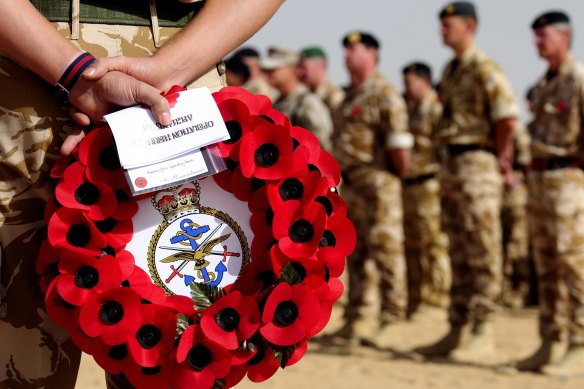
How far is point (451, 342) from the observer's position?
6500 millimetres

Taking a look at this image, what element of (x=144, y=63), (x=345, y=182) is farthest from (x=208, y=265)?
(x=345, y=182)

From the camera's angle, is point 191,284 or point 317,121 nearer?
point 191,284

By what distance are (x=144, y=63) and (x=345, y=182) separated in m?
5.92

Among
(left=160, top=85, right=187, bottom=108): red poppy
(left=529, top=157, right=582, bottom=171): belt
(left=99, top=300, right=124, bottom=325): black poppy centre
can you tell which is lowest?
(left=529, top=157, right=582, bottom=171): belt

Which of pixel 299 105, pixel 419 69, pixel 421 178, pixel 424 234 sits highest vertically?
pixel 419 69

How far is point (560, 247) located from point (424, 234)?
3403mm

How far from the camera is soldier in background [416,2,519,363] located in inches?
245

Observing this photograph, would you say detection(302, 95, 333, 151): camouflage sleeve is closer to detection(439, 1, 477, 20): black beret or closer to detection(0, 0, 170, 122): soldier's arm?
detection(439, 1, 477, 20): black beret

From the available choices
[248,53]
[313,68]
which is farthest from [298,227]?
[248,53]

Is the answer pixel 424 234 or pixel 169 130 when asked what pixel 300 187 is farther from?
pixel 424 234

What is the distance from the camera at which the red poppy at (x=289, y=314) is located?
5.59 feet

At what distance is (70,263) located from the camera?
169cm

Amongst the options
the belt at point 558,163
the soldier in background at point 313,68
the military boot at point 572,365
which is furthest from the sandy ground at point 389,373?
the soldier in background at point 313,68

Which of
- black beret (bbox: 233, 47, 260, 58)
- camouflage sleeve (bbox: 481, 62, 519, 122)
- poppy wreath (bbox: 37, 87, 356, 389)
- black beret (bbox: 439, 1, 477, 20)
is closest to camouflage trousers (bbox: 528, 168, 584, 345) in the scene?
camouflage sleeve (bbox: 481, 62, 519, 122)
